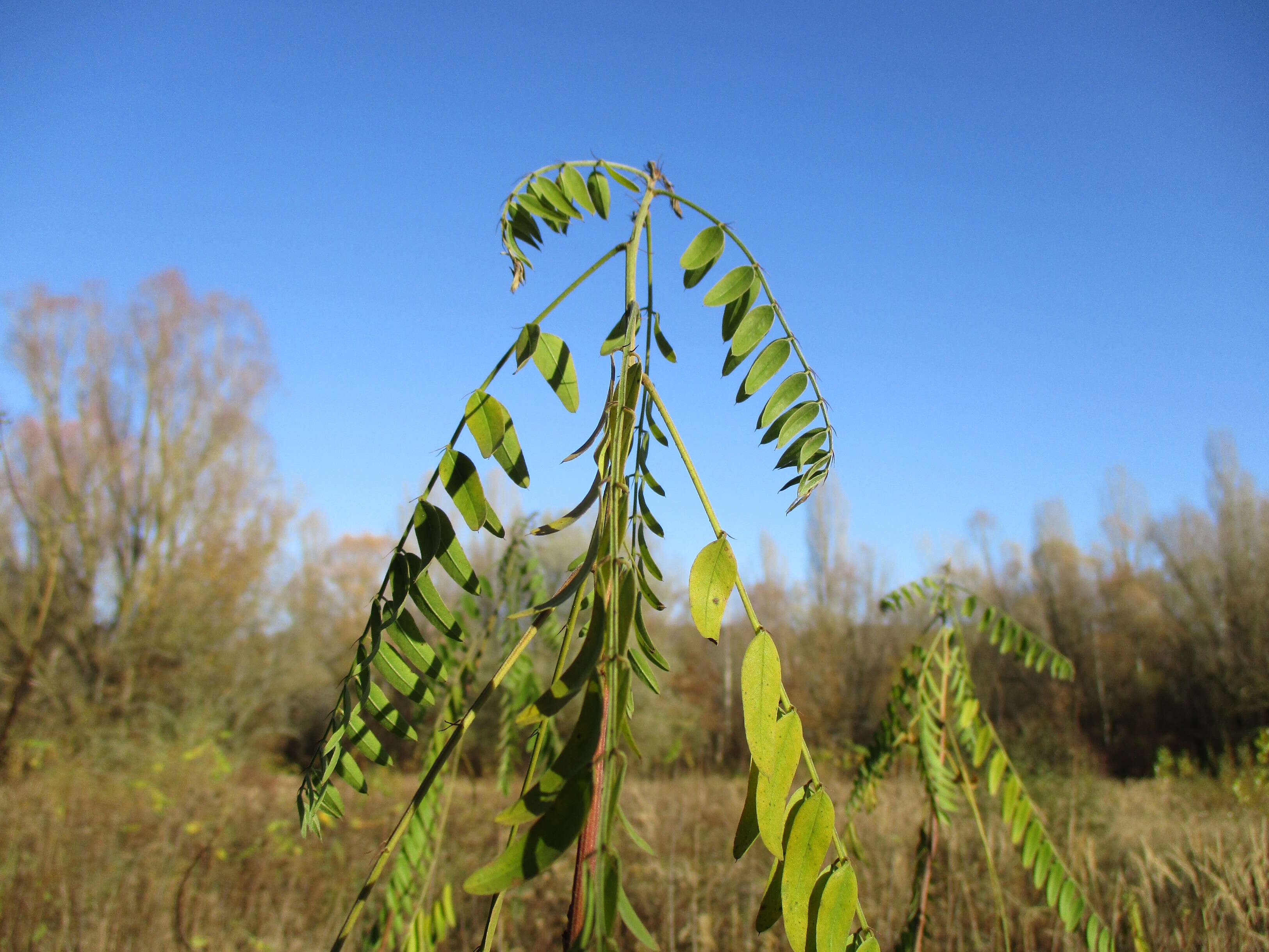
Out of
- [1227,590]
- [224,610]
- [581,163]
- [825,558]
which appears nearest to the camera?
[581,163]

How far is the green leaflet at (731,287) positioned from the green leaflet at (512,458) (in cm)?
19

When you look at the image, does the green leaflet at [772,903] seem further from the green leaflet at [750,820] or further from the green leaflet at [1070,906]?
the green leaflet at [1070,906]

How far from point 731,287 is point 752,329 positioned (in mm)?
40

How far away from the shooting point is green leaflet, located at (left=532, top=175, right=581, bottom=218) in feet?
1.95

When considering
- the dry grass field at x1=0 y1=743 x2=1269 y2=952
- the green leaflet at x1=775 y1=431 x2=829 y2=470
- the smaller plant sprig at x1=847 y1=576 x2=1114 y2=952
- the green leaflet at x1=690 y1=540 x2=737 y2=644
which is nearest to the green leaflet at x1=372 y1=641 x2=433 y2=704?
the green leaflet at x1=690 y1=540 x2=737 y2=644

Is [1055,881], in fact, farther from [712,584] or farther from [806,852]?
[712,584]

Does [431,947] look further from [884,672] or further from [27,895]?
[884,672]

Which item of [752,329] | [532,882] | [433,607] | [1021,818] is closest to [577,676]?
[433,607]

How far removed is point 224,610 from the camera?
457 inches

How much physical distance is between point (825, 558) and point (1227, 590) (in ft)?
26.3

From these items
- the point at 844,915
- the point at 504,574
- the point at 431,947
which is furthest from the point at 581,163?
the point at 504,574

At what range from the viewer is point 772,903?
45 centimetres

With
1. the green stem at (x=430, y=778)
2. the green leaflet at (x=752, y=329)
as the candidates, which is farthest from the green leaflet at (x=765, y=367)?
the green stem at (x=430, y=778)

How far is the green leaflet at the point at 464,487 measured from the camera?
0.52 m
